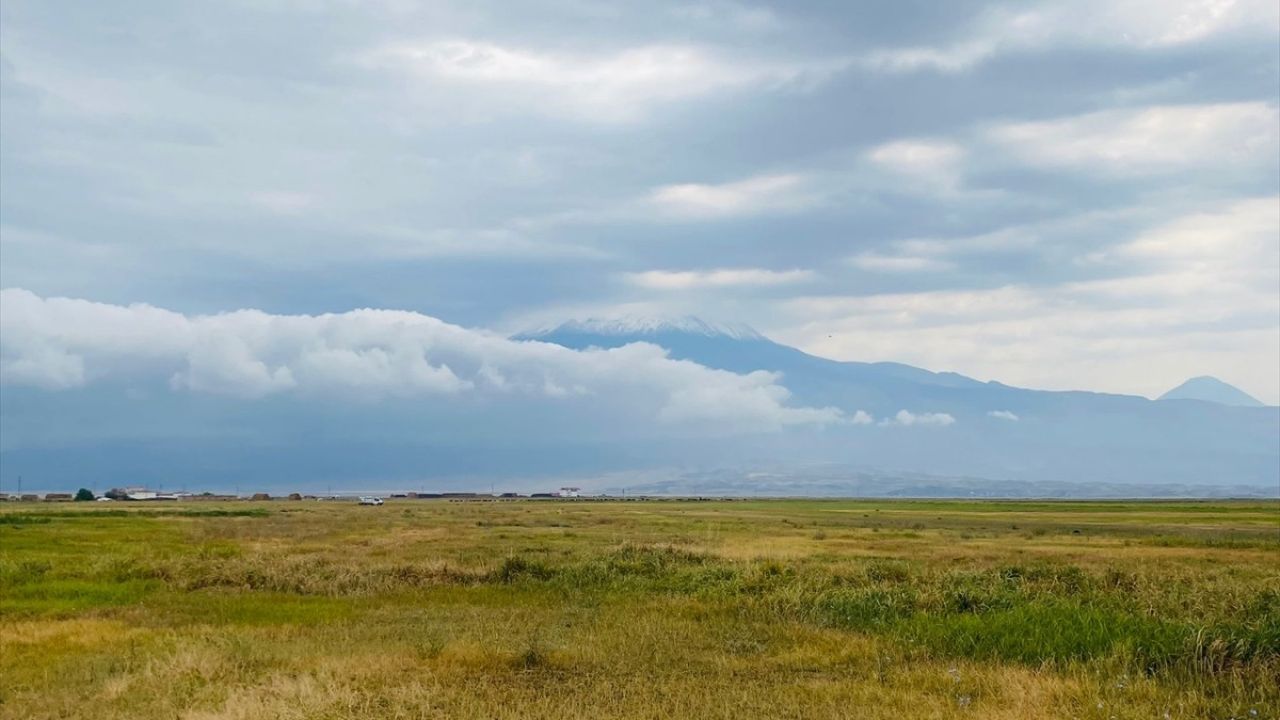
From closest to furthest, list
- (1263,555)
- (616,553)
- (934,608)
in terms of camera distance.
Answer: (934,608), (616,553), (1263,555)

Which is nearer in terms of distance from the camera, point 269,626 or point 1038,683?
point 1038,683

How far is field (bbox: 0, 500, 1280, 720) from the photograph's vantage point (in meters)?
13.7

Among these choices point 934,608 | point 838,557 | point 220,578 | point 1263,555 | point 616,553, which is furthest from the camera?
point 1263,555

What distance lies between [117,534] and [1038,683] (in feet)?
195

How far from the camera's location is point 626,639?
63.1ft

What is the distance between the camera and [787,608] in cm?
2380

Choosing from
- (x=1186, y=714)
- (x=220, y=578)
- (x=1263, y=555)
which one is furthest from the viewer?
(x=1263, y=555)

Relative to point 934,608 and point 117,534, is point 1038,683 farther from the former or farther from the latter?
point 117,534

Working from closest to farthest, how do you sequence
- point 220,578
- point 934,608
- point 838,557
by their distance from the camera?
1. point 934,608
2. point 220,578
3. point 838,557

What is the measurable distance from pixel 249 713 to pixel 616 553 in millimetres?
24661

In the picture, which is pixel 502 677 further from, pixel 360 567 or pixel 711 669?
pixel 360 567

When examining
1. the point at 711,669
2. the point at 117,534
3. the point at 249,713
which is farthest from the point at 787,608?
the point at 117,534

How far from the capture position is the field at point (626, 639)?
13672 mm

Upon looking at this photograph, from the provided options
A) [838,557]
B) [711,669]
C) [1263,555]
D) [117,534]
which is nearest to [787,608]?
[711,669]
